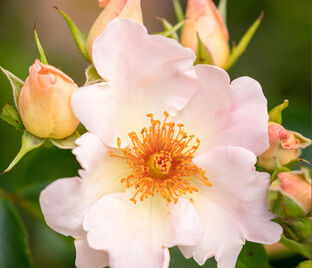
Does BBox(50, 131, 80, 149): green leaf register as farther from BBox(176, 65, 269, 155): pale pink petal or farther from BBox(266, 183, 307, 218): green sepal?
BBox(266, 183, 307, 218): green sepal

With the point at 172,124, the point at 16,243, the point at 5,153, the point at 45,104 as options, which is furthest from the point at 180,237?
the point at 5,153

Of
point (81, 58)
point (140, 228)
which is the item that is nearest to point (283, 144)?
point (140, 228)

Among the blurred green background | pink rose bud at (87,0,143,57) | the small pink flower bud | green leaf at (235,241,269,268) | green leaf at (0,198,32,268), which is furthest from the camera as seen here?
the blurred green background

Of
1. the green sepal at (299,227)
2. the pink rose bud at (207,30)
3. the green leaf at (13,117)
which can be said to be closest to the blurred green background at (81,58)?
the pink rose bud at (207,30)

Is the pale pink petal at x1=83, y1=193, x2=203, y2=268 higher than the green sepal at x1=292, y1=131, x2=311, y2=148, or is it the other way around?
the green sepal at x1=292, y1=131, x2=311, y2=148

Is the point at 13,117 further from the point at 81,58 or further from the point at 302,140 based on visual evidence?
the point at 81,58

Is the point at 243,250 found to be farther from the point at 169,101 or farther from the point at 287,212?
the point at 169,101

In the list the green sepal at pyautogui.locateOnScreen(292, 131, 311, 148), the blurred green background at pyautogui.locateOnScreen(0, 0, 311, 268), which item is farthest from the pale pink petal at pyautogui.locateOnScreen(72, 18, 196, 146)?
the blurred green background at pyautogui.locateOnScreen(0, 0, 311, 268)
